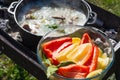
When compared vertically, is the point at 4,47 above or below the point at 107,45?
below

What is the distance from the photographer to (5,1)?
2918mm

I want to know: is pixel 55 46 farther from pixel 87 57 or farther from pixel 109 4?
pixel 109 4

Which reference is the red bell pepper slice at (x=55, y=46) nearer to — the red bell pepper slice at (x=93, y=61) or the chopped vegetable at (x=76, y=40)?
the chopped vegetable at (x=76, y=40)

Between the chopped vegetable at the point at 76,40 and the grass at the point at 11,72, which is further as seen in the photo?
the grass at the point at 11,72

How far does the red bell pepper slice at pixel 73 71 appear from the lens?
1930mm

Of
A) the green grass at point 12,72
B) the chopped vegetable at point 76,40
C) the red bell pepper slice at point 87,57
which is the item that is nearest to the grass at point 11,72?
the green grass at point 12,72

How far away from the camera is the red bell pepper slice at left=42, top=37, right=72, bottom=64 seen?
2066 mm

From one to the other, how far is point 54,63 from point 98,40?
374 mm

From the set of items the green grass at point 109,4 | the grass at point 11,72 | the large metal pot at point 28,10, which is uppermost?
the large metal pot at point 28,10

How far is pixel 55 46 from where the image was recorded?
84.0 inches

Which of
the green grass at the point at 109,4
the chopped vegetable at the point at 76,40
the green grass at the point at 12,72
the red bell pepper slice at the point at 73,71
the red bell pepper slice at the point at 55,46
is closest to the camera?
the red bell pepper slice at the point at 73,71

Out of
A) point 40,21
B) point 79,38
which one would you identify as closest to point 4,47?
point 40,21

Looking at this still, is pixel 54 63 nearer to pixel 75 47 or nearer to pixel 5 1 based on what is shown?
pixel 75 47

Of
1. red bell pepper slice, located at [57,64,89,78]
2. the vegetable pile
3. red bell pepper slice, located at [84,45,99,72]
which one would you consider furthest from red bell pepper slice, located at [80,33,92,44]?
red bell pepper slice, located at [57,64,89,78]
